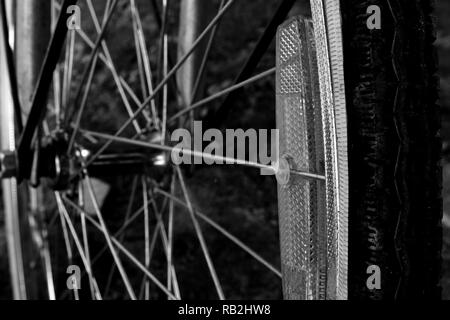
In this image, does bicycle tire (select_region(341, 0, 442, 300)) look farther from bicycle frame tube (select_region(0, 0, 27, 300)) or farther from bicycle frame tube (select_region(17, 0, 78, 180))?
bicycle frame tube (select_region(0, 0, 27, 300))

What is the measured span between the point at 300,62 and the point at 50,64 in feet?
1.50

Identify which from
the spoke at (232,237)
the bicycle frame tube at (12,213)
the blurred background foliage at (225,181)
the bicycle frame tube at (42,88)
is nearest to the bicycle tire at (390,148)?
the spoke at (232,237)

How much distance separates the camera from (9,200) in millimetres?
1440

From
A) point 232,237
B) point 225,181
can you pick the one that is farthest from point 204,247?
point 225,181

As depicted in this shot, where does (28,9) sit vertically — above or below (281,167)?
above

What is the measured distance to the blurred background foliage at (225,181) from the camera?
182 cm

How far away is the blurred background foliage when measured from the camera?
1824mm

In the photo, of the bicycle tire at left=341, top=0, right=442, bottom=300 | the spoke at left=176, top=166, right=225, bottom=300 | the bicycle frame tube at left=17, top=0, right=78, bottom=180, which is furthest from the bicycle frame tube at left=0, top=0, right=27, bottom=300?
the bicycle tire at left=341, top=0, right=442, bottom=300

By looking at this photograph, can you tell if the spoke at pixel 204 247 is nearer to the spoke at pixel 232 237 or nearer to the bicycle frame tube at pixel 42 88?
the spoke at pixel 232 237

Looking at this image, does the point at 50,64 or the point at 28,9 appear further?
the point at 28,9

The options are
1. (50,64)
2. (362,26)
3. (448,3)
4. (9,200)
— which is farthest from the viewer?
(448,3)

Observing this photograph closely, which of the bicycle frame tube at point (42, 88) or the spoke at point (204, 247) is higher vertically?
the bicycle frame tube at point (42, 88)
